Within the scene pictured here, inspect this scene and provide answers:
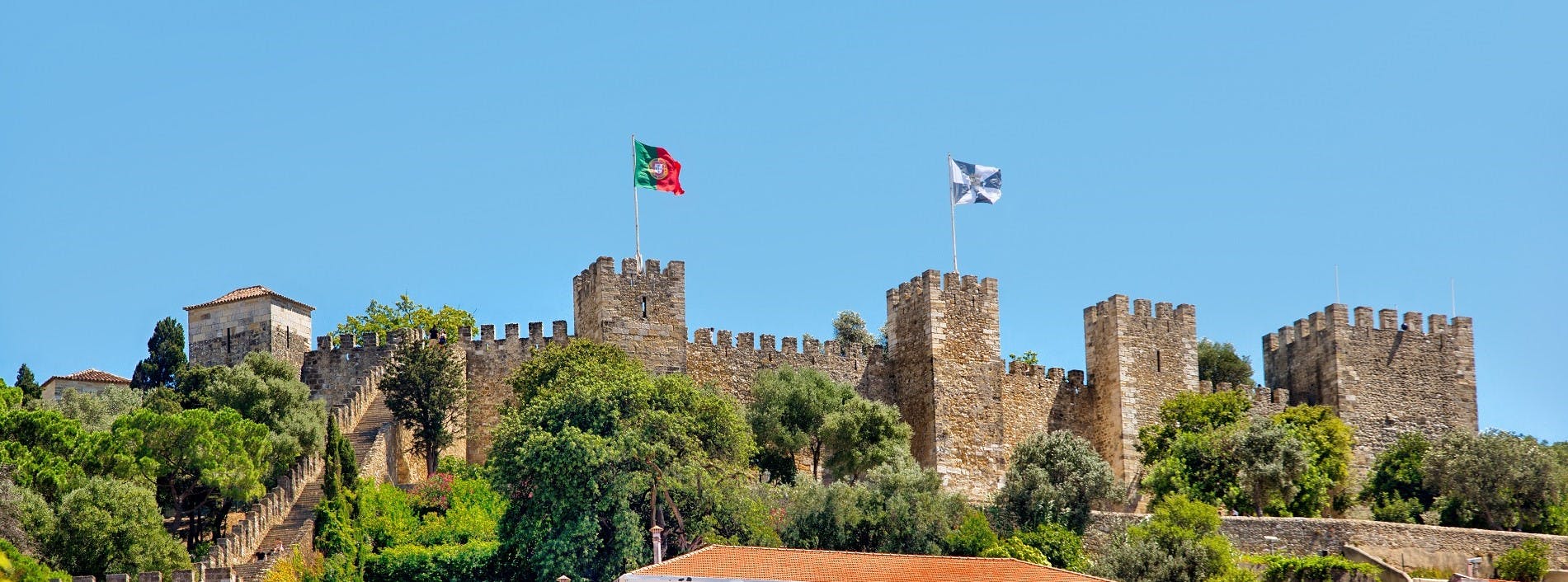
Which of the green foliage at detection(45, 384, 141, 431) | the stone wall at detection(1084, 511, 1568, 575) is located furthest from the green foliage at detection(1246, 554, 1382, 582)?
the green foliage at detection(45, 384, 141, 431)

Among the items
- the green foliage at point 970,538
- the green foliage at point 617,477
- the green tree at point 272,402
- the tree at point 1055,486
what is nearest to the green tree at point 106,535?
the green foliage at point 617,477

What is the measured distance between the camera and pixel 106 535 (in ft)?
111

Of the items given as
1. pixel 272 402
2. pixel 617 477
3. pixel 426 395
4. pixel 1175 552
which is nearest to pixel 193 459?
pixel 272 402

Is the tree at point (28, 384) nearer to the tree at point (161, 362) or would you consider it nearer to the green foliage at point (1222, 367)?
the tree at point (161, 362)

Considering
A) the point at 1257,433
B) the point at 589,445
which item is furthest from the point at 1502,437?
the point at 589,445

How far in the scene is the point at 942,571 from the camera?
29984mm

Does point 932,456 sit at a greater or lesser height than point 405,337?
lesser

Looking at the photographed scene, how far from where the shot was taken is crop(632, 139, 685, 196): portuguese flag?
45.6 metres

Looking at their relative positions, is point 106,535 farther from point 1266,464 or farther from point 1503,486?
point 1503,486

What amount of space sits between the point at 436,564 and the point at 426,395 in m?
9.08

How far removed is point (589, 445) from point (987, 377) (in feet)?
44.6

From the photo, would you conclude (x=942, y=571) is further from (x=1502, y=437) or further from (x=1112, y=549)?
(x=1502, y=437)

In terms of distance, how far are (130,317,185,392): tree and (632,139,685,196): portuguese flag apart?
13252 millimetres

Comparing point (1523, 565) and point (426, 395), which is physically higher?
point (426, 395)
